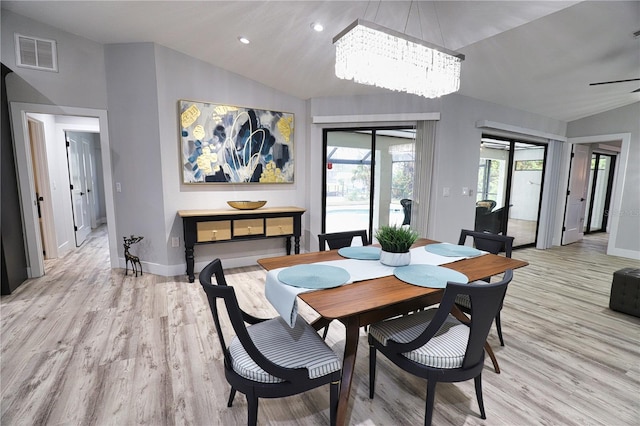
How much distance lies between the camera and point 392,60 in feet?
5.88

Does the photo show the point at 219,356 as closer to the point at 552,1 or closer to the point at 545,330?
the point at 545,330

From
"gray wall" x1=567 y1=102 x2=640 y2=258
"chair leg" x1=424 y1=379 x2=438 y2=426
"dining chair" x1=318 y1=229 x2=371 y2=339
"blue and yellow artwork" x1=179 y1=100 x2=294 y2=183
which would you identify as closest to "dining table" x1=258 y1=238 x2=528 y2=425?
"chair leg" x1=424 y1=379 x2=438 y2=426

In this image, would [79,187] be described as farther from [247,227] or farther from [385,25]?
[385,25]

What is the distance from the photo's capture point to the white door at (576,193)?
579 centimetres

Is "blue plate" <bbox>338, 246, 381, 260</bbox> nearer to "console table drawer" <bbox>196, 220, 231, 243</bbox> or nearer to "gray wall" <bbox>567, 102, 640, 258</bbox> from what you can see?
"console table drawer" <bbox>196, 220, 231, 243</bbox>

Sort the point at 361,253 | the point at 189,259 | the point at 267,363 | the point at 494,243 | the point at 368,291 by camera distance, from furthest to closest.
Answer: the point at 189,259 < the point at 494,243 < the point at 361,253 < the point at 368,291 < the point at 267,363

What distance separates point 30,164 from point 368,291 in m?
4.33

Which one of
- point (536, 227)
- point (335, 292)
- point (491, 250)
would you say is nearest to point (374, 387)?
point (335, 292)

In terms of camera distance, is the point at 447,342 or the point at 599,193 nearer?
the point at 447,342

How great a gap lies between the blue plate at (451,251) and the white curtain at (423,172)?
67.2 inches

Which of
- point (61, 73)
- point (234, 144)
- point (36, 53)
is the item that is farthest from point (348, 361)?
point (36, 53)

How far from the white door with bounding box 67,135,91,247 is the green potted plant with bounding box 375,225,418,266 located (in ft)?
18.3

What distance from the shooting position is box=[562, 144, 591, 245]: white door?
579 centimetres

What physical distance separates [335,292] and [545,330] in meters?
2.31
